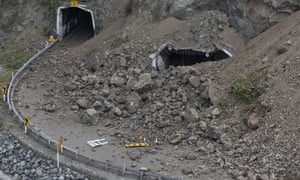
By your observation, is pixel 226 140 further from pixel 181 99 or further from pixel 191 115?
pixel 181 99

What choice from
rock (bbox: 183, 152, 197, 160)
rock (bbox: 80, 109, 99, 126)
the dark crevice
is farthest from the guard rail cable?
the dark crevice

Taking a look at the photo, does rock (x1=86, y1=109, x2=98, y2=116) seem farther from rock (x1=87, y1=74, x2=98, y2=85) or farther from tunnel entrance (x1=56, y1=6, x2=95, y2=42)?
tunnel entrance (x1=56, y1=6, x2=95, y2=42)

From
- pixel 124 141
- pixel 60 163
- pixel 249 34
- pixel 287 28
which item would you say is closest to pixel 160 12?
pixel 249 34

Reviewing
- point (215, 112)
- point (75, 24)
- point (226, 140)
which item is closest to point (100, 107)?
point (215, 112)

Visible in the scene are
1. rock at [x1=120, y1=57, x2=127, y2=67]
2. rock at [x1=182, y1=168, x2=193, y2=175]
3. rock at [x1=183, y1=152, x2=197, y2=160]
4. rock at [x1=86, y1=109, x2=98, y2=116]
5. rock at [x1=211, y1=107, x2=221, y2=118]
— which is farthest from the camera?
rock at [x1=120, y1=57, x2=127, y2=67]

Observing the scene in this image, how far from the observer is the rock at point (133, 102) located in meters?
22.3

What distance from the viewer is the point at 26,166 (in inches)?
761

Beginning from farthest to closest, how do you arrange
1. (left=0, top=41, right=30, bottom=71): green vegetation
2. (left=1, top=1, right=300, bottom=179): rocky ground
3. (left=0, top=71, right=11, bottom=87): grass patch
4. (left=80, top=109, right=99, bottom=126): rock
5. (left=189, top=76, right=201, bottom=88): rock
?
(left=0, top=41, right=30, bottom=71): green vegetation, (left=0, top=71, right=11, bottom=87): grass patch, (left=189, top=76, right=201, bottom=88): rock, (left=80, top=109, right=99, bottom=126): rock, (left=1, top=1, right=300, bottom=179): rocky ground

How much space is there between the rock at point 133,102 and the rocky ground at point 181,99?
4 centimetres

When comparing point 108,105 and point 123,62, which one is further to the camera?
point 123,62

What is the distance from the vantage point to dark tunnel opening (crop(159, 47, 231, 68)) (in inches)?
958

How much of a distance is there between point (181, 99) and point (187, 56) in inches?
141

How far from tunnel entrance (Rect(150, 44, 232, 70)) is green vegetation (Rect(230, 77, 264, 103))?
9.74ft

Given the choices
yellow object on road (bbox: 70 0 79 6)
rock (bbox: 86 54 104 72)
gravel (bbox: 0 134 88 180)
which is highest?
yellow object on road (bbox: 70 0 79 6)
